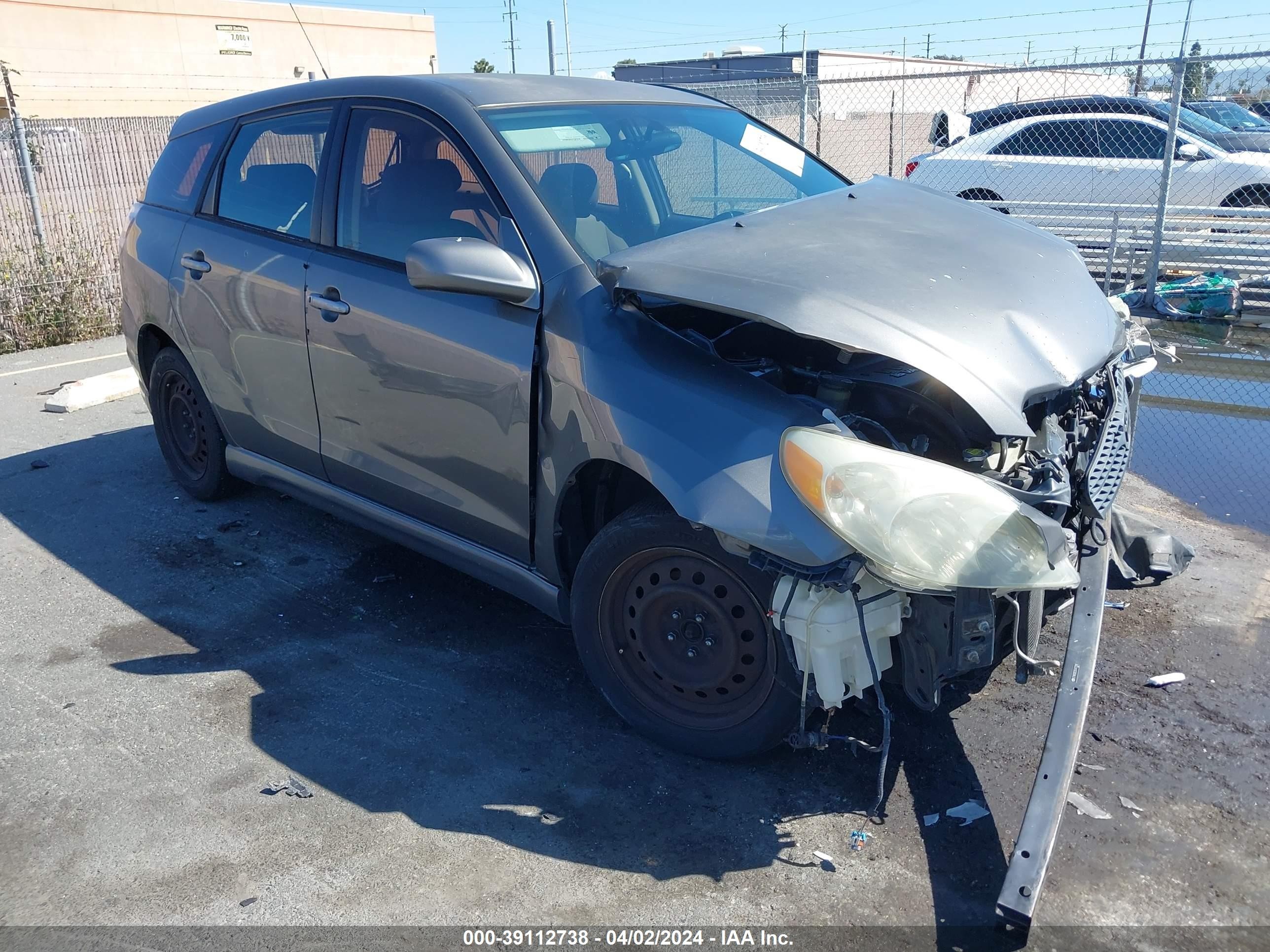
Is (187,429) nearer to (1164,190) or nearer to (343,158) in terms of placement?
(343,158)

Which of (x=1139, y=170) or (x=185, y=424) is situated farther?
(x=1139, y=170)

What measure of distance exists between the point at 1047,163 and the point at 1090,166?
Result: 1.60 feet

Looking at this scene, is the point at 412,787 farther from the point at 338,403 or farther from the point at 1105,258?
the point at 1105,258

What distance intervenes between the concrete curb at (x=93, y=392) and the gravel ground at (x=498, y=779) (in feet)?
10.7

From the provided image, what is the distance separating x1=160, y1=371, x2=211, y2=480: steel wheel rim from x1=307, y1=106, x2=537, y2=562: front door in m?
→ 1.39

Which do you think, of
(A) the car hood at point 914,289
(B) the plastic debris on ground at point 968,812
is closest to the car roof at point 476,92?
Result: (A) the car hood at point 914,289

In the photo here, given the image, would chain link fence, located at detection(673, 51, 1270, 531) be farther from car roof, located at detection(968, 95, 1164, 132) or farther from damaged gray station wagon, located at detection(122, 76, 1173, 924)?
damaged gray station wagon, located at detection(122, 76, 1173, 924)

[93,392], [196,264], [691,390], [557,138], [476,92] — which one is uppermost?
[476,92]

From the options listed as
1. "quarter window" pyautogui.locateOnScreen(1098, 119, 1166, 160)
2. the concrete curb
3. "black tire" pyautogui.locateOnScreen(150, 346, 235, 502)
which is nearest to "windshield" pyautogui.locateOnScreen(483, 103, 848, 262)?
"black tire" pyautogui.locateOnScreen(150, 346, 235, 502)

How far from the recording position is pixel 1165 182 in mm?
9008

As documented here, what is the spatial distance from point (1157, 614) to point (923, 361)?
207cm

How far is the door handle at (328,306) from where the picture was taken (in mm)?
3744

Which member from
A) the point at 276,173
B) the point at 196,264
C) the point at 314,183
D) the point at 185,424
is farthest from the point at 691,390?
the point at 185,424

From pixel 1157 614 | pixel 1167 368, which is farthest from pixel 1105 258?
pixel 1157 614
